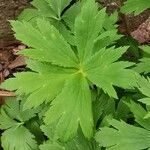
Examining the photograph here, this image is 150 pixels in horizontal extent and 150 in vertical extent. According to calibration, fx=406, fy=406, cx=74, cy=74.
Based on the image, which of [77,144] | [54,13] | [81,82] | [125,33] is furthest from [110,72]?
[125,33]

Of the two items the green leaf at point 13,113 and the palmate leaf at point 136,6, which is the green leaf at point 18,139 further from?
the palmate leaf at point 136,6

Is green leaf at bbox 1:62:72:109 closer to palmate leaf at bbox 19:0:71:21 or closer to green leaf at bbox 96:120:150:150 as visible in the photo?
green leaf at bbox 96:120:150:150

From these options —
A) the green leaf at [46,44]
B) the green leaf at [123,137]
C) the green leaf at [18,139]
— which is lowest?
the green leaf at [18,139]

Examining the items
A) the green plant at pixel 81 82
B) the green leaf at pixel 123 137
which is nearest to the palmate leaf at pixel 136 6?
the green plant at pixel 81 82

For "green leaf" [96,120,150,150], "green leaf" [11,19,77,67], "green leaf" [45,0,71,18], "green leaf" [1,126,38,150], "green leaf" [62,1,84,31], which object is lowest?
"green leaf" [1,126,38,150]

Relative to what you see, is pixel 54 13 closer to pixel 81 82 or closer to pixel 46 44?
pixel 46 44

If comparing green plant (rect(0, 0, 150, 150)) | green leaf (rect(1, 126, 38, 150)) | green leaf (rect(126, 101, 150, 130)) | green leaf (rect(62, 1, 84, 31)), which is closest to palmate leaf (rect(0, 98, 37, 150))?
green leaf (rect(1, 126, 38, 150))

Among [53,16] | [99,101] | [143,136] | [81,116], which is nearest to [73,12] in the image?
[53,16]
